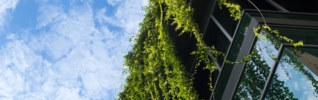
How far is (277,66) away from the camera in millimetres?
4457

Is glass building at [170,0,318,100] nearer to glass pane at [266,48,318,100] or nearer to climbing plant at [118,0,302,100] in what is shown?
glass pane at [266,48,318,100]

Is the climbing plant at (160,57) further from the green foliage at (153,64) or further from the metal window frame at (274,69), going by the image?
the metal window frame at (274,69)

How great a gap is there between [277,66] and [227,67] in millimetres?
1286

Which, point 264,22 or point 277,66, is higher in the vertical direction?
point 264,22

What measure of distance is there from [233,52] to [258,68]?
2.68 feet

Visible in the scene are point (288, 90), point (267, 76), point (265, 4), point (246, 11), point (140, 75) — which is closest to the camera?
point (288, 90)

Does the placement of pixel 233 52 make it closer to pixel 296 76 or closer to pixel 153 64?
pixel 296 76

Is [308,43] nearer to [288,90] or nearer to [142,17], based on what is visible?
[288,90]

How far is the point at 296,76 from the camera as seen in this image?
4168 millimetres

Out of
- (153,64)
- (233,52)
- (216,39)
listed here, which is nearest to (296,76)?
(233,52)

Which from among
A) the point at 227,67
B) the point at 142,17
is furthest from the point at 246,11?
the point at 142,17

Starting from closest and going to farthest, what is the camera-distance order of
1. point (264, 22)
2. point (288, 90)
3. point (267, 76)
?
point (288, 90) < point (267, 76) < point (264, 22)

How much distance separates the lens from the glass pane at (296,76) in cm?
405

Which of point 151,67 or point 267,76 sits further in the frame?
point 151,67
